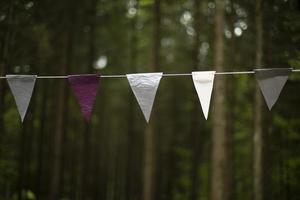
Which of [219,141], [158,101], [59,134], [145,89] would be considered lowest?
[59,134]

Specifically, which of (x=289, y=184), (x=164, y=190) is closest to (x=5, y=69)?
(x=289, y=184)

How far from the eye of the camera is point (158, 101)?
13.8m

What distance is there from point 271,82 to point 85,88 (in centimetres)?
276

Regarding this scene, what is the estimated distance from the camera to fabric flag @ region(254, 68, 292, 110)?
6219 mm

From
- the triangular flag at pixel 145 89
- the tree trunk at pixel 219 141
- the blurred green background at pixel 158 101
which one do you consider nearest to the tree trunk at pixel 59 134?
the blurred green background at pixel 158 101

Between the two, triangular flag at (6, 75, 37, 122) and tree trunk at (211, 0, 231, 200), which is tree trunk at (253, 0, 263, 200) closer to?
tree trunk at (211, 0, 231, 200)

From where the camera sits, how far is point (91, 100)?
6660 mm

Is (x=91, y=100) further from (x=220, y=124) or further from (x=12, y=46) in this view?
(x=12, y=46)

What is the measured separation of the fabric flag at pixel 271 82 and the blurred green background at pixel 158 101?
7.14 ft

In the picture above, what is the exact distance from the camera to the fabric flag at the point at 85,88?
6.65 metres

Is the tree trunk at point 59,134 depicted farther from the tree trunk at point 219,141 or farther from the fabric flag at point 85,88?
the fabric flag at point 85,88

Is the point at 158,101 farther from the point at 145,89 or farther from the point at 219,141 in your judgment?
the point at 145,89

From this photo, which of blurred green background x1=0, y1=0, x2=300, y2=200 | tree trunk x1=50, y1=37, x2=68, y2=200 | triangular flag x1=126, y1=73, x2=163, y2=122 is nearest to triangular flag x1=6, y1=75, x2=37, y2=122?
triangular flag x1=126, y1=73, x2=163, y2=122

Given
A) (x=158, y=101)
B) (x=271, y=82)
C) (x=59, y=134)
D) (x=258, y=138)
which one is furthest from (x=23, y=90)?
(x=158, y=101)
